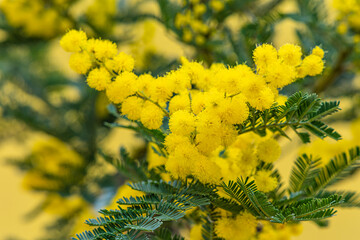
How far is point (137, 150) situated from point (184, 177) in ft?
1.96

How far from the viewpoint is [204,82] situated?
0.48 m

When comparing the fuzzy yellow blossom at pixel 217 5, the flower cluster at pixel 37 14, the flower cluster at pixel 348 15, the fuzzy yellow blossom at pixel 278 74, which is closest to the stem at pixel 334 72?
the flower cluster at pixel 348 15

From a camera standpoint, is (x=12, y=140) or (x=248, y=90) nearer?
(x=248, y=90)

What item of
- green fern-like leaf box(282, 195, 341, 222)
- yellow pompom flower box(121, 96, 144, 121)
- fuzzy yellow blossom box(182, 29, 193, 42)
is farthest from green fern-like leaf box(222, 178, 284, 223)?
fuzzy yellow blossom box(182, 29, 193, 42)

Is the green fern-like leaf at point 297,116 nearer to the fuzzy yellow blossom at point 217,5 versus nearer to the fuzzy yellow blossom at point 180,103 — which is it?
the fuzzy yellow blossom at point 180,103

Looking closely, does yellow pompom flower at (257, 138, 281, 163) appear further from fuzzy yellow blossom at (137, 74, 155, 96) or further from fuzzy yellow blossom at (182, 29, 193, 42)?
fuzzy yellow blossom at (182, 29, 193, 42)

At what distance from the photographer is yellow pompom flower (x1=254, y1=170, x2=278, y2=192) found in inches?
18.3

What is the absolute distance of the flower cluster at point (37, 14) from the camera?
101 centimetres

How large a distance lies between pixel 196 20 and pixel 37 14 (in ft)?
1.41

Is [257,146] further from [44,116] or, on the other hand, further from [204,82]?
[44,116]

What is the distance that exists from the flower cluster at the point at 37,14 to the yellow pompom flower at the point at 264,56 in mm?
686

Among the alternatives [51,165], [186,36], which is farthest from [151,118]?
[51,165]

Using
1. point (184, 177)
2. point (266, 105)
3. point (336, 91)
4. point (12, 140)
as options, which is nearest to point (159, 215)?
point (184, 177)

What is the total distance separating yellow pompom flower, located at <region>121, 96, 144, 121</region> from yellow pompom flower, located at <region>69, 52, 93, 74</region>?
0.18 feet
